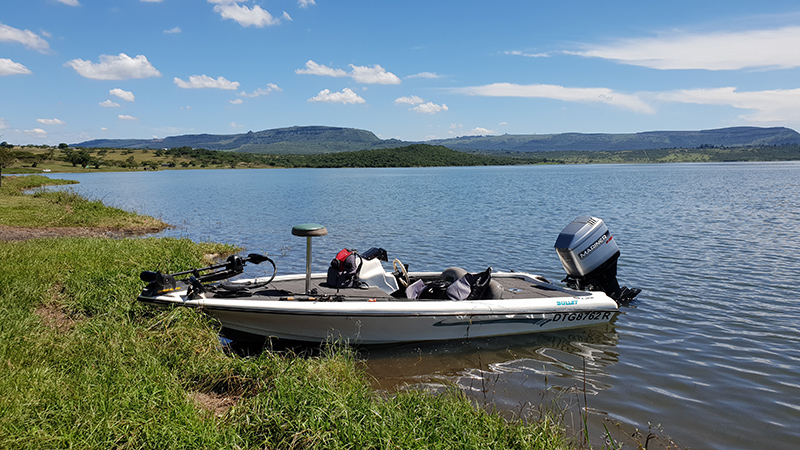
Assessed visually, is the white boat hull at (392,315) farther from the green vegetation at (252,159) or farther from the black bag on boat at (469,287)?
the green vegetation at (252,159)

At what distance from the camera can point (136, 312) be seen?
23.3 feet

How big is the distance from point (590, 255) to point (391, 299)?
356cm

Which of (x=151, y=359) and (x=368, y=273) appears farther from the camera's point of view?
(x=368, y=273)

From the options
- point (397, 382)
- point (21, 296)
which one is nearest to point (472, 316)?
point (397, 382)

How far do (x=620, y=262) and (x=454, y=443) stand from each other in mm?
10741

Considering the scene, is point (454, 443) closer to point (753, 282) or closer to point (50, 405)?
point (50, 405)

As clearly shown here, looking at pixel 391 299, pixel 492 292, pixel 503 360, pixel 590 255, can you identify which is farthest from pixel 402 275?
pixel 590 255

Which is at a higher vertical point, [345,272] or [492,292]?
[345,272]

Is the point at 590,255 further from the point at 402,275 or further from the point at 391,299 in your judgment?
the point at 391,299

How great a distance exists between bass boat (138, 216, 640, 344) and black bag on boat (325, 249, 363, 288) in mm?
15

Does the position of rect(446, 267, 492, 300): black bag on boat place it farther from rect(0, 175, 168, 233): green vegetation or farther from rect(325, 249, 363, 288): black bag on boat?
rect(0, 175, 168, 233): green vegetation

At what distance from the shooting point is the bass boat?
7.01m

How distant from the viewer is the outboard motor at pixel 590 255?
858 centimetres

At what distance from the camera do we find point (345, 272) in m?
7.88
